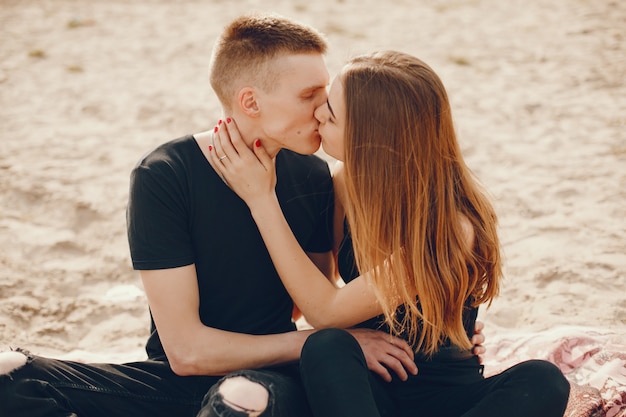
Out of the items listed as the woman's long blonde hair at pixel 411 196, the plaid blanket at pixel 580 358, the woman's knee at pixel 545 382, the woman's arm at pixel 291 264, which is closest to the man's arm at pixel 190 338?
the woman's arm at pixel 291 264

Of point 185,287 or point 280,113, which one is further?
point 280,113

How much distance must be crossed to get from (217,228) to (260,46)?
2.73 ft

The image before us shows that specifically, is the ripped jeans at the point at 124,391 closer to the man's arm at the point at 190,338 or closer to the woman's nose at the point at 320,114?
the man's arm at the point at 190,338

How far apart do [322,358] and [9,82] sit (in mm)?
6379

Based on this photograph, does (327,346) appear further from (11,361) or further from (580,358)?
(580,358)

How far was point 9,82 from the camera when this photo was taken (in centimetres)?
763

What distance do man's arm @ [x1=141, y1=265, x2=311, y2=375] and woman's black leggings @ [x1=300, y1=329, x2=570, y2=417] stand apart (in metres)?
0.30

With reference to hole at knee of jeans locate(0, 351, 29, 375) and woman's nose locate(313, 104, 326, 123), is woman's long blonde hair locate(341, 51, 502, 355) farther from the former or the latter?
hole at knee of jeans locate(0, 351, 29, 375)

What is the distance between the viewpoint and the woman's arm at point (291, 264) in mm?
2840

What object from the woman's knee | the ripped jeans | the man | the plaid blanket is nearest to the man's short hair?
the man

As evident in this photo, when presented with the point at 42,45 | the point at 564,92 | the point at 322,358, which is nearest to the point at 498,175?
the point at 564,92

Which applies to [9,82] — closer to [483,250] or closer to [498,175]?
[498,175]

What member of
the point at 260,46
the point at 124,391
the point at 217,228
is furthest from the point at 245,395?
the point at 260,46

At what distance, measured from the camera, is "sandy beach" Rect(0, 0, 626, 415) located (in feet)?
13.7
